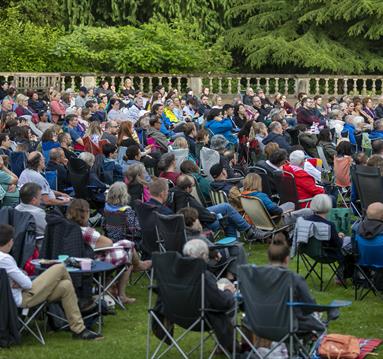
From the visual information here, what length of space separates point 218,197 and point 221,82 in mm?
23046

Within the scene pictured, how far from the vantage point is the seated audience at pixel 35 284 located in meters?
10.5

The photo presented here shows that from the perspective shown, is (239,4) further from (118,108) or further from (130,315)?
(130,315)

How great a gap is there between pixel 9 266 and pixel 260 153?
374 inches

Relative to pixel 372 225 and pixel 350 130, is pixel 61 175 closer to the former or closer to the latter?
pixel 372 225

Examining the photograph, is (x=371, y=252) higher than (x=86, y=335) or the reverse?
higher

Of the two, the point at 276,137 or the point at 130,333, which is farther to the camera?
the point at 276,137

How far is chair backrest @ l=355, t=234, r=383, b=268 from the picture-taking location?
39.8ft

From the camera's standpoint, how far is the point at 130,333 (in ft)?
37.1

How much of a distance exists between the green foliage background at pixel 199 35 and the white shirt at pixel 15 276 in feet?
85.3

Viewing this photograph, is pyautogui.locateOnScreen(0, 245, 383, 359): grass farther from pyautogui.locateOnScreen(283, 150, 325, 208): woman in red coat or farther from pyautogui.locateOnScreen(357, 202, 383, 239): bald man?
pyautogui.locateOnScreen(283, 150, 325, 208): woman in red coat

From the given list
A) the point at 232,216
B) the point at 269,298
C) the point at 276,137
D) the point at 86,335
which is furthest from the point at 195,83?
the point at 269,298

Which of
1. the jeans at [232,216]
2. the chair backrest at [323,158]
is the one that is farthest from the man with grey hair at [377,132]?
the jeans at [232,216]

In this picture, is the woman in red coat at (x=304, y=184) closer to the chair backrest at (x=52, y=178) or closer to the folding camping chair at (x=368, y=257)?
→ the chair backrest at (x=52, y=178)

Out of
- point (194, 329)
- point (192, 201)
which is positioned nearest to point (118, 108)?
point (192, 201)
